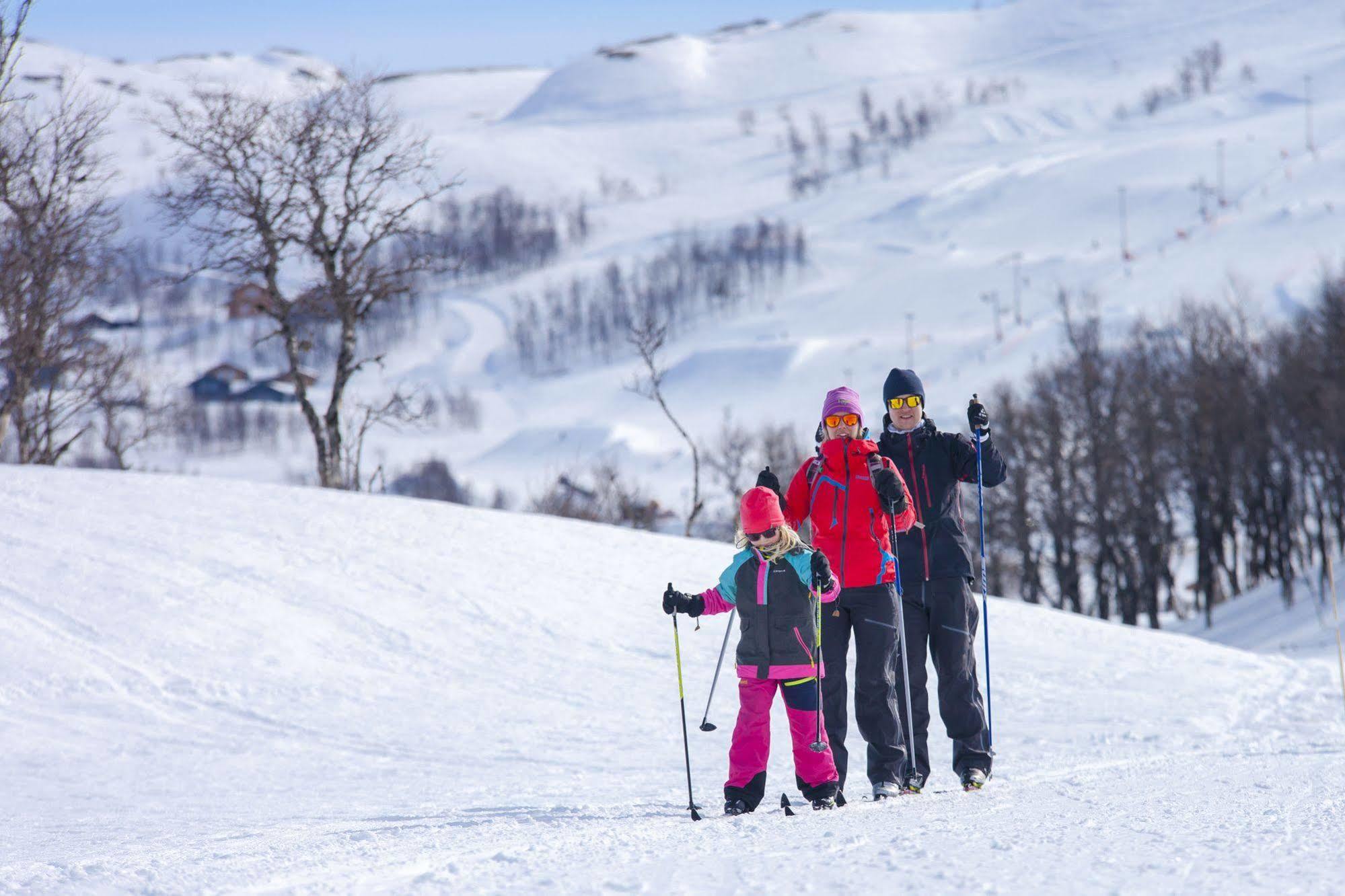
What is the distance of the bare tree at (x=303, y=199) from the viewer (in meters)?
19.2

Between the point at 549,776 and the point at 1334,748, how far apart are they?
5.02 meters

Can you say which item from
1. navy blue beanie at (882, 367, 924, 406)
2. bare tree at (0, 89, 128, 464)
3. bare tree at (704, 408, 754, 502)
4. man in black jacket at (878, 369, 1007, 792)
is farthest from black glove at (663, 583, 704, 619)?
bare tree at (704, 408, 754, 502)

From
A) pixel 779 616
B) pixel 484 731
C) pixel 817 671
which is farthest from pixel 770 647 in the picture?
pixel 484 731

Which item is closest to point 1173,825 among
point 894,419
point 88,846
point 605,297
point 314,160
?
point 894,419

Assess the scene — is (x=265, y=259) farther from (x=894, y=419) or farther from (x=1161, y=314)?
(x=1161, y=314)

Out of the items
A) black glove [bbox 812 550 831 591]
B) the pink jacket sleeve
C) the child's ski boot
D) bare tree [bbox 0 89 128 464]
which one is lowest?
the child's ski boot

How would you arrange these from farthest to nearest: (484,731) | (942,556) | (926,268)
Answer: (926,268), (484,731), (942,556)

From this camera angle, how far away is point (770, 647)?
18.4 feet

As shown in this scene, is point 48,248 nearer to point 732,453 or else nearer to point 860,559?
point 860,559

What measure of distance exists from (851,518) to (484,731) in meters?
4.29

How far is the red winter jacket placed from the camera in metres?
5.84

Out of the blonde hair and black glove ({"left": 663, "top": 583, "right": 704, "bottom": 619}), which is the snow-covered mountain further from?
the blonde hair

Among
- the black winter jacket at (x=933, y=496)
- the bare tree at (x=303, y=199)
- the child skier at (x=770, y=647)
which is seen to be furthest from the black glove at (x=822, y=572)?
the bare tree at (x=303, y=199)

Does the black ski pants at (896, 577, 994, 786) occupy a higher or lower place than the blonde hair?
lower
